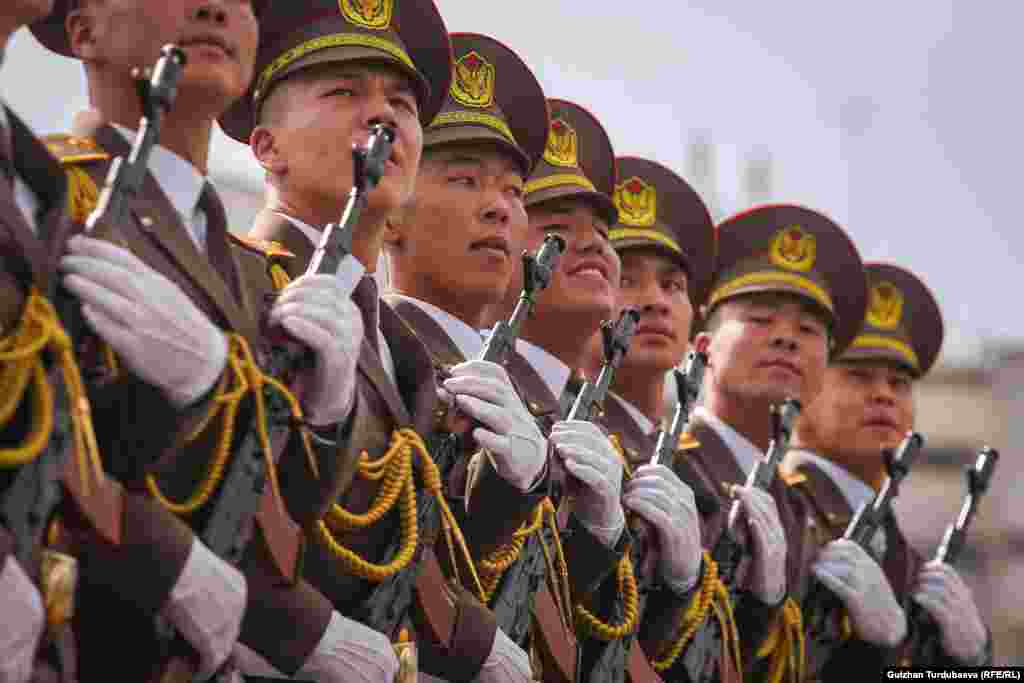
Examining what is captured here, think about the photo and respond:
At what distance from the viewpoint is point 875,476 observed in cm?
1160

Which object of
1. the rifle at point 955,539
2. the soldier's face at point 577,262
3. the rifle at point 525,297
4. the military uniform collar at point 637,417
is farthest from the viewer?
the rifle at point 955,539

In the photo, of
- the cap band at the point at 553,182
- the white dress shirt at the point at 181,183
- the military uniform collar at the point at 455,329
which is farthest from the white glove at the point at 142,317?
the cap band at the point at 553,182

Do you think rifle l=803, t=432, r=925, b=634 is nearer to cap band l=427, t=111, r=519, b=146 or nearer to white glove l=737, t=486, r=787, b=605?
white glove l=737, t=486, r=787, b=605

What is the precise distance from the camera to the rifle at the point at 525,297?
24.4 ft

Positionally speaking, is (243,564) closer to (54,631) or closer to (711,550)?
(54,631)

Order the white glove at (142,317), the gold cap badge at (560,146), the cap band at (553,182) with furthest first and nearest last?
1. the gold cap badge at (560,146)
2. the cap band at (553,182)
3. the white glove at (142,317)

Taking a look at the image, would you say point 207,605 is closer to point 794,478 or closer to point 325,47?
point 325,47

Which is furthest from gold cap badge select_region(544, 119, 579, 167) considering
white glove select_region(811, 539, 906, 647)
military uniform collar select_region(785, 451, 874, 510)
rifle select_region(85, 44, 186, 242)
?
rifle select_region(85, 44, 186, 242)

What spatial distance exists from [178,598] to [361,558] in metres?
1.18

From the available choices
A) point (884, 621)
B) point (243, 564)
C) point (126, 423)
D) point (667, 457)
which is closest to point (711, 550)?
point (667, 457)

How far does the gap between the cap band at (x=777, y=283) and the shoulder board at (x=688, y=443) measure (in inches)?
44.7

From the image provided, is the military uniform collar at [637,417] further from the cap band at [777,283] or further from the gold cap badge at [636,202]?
the cap band at [777,283]

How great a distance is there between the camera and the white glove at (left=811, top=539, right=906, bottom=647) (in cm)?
1015

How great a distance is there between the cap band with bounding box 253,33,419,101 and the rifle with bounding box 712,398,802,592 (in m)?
2.97
